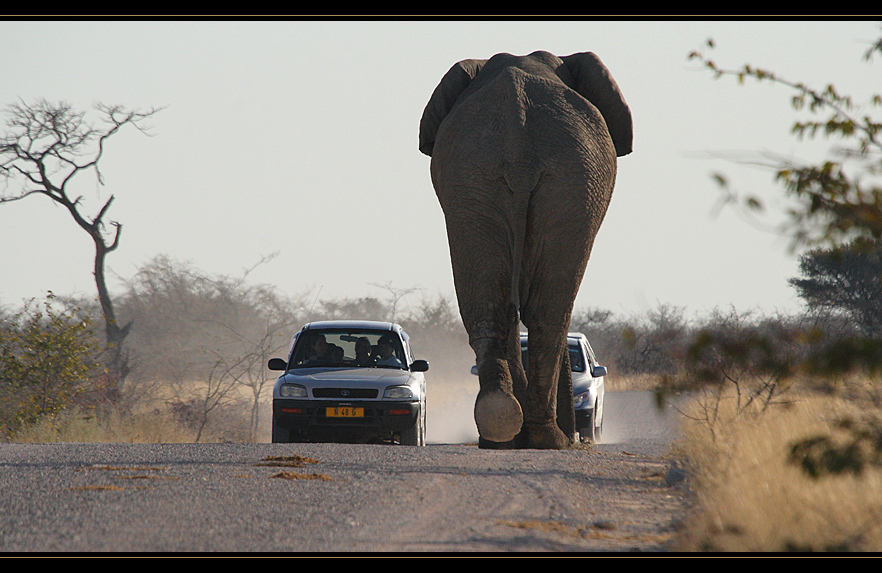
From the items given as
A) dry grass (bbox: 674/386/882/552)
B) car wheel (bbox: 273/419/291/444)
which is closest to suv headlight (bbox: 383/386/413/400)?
car wheel (bbox: 273/419/291/444)

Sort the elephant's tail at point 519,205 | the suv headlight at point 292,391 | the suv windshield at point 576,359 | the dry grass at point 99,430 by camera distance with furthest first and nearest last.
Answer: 1. the dry grass at point 99,430
2. the suv windshield at point 576,359
3. the suv headlight at point 292,391
4. the elephant's tail at point 519,205

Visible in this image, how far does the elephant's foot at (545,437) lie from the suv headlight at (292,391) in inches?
137

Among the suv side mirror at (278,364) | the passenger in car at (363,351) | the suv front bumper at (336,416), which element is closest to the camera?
the suv front bumper at (336,416)

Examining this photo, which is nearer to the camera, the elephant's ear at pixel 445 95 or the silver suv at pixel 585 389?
the elephant's ear at pixel 445 95

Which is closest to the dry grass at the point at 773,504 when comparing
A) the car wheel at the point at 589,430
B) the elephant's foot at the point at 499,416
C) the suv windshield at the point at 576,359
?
the elephant's foot at the point at 499,416

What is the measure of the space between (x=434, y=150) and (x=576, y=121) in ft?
4.61

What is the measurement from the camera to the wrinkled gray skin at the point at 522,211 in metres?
8.94

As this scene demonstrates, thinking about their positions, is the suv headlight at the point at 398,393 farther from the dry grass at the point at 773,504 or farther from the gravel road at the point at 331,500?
the dry grass at the point at 773,504

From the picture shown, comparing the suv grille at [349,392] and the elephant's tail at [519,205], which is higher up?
the elephant's tail at [519,205]

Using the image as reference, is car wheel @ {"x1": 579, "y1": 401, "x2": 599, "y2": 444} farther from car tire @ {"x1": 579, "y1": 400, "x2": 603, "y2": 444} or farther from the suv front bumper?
the suv front bumper

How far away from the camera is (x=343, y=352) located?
45.4 ft

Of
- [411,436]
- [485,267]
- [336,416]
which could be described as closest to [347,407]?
[336,416]

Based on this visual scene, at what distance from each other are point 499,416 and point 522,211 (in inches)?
73.2

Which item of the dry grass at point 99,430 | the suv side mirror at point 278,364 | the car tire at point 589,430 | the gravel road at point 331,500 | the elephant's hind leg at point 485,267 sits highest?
the elephant's hind leg at point 485,267
